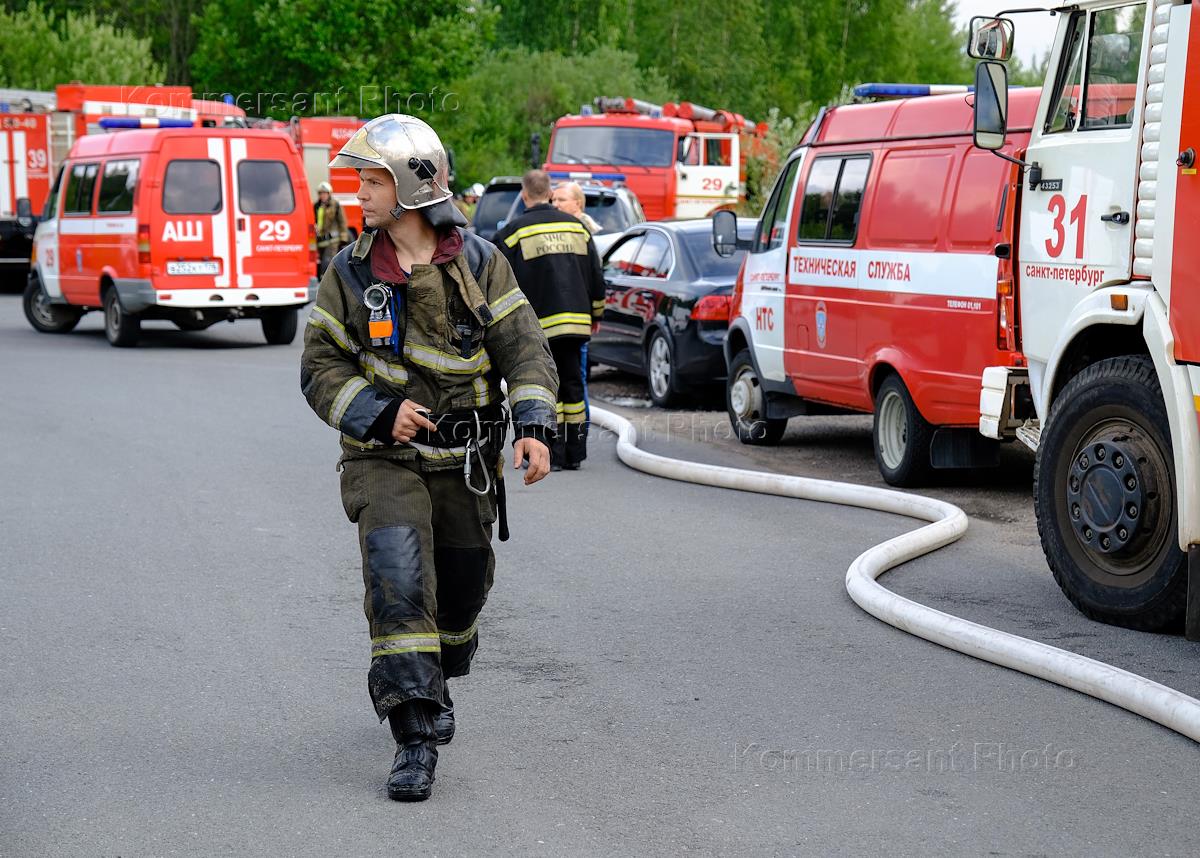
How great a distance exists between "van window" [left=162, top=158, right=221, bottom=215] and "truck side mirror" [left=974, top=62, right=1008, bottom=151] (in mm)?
12545

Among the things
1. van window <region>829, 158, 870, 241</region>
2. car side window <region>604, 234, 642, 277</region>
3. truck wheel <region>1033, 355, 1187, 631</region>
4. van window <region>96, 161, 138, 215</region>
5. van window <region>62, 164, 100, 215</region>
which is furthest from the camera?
van window <region>62, 164, 100, 215</region>

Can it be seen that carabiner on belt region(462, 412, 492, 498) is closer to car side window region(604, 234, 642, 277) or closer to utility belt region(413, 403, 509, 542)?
Result: utility belt region(413, 403, 509, 542)

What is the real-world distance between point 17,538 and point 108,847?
4.63m

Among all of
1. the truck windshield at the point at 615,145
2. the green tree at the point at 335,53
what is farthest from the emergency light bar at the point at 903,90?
the green tree at the point at 335,53

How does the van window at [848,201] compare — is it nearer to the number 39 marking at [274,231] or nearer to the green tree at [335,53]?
the number 39 marking at [274,231]

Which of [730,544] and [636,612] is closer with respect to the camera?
[636,612]

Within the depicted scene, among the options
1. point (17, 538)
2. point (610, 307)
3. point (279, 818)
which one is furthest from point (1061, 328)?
point (610, 307)

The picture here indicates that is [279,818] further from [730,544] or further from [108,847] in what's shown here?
[730,544]

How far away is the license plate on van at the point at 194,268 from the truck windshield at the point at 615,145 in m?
13.2

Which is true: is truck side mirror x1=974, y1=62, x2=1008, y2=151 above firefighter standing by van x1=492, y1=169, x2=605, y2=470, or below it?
above

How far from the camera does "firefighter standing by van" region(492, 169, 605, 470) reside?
10.6 meters

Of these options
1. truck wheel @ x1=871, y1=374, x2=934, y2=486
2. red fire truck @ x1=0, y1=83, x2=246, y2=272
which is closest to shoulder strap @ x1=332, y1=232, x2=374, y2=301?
truck wheel @ x1=871, y1=374, x2=934, y2=486

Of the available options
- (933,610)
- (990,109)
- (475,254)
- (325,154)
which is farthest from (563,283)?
(325,154)

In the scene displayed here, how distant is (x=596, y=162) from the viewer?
31219 mm
